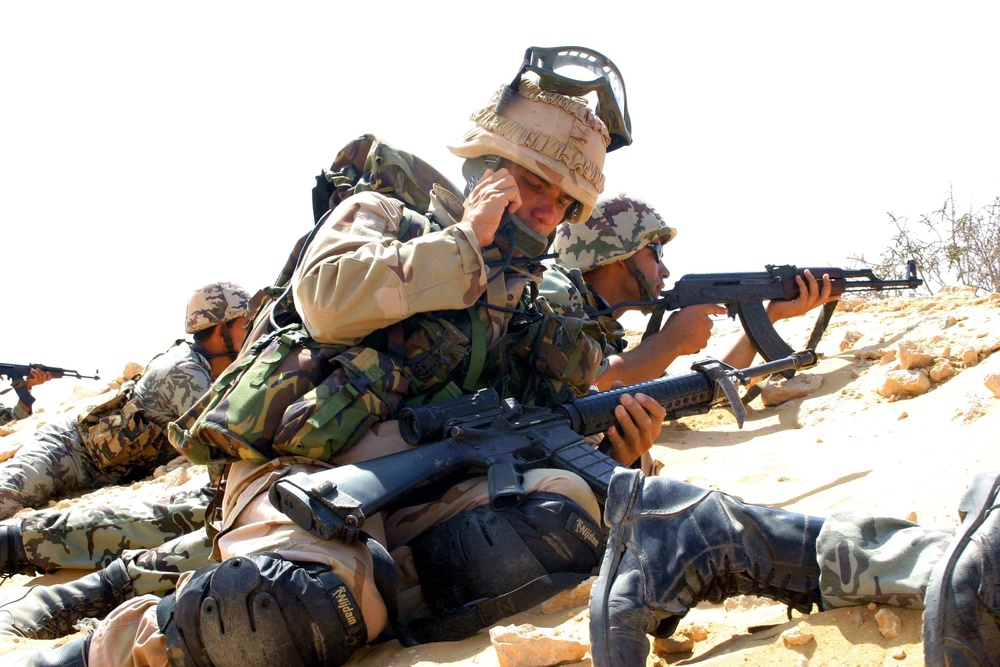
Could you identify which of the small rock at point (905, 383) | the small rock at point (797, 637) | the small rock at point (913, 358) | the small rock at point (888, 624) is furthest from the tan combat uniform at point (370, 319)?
the small rock at point (913, 358)

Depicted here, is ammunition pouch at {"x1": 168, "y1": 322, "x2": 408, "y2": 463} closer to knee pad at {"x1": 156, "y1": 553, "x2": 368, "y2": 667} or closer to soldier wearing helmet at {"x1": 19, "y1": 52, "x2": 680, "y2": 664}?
soldier wearing helmet at {"x1": 19, "y1": 52, "x2": 680, "y2": 664}

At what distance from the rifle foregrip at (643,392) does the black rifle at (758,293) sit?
141 centimetres

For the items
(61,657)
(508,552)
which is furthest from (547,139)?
(61,657)

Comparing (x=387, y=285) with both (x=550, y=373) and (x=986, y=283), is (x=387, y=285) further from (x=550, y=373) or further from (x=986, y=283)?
(x=986, y=283)

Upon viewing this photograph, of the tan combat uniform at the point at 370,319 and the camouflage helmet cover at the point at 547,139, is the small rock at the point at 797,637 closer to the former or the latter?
the tan combat uniform at the point at 370,319

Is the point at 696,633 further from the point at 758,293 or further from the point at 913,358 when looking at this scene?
the point at 758,293

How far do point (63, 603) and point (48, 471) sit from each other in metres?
2.56

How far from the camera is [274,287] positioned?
328 cm

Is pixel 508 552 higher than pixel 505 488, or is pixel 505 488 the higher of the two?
pixel 505 488

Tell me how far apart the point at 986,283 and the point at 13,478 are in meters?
7.27

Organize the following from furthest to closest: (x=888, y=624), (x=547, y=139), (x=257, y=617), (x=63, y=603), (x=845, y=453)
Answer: (x=845, y=453), (x=63, y=603), (x=547, y=139), (x=257, y=617), (x=888, y=624)

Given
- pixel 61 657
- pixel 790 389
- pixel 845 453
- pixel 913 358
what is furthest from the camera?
pixel 790 389

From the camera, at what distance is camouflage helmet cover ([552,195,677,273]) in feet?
17.4

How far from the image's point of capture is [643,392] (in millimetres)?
3713
